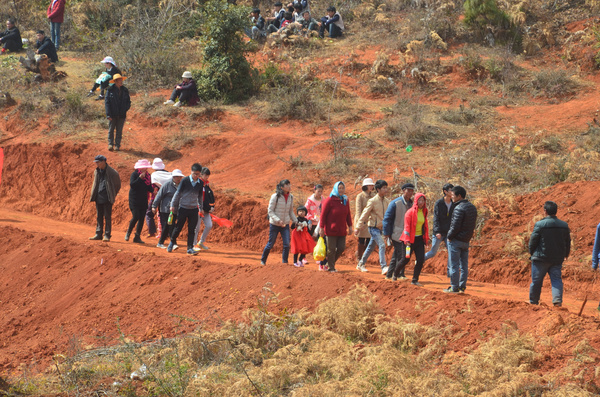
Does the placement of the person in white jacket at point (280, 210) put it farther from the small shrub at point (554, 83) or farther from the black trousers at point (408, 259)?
the small shrub at point (554, 83)

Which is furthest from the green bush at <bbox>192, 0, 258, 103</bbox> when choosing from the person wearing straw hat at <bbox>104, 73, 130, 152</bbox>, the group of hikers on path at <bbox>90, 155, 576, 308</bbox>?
the group of hikers on path at <bbox>90, 155, 576, 308</bbox>

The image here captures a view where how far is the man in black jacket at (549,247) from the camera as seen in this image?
843 cm

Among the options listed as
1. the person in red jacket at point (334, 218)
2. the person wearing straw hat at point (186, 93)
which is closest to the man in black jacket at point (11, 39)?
the person wearing straw hat at point (186, 93)

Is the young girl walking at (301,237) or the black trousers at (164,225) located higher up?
the young girl walking at (301,237)

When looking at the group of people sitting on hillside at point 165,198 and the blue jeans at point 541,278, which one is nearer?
the blue jeans at point 541,278

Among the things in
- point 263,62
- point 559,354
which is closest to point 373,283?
point 559,354

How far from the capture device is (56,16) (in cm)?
2523

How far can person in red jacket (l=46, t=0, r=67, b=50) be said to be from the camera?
979 inches

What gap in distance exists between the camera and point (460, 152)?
15.7m

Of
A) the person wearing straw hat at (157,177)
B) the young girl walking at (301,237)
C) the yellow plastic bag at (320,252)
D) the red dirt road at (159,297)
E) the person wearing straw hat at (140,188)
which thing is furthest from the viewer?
the person wearing straw hat at (157,177)

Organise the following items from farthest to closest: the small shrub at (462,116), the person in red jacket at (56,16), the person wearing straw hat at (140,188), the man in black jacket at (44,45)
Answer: the person in red jacket at (56,16) → the man in black jacket at (44,45) → the small shrub at (462,116) → the person wearing straw hat at (140,188)

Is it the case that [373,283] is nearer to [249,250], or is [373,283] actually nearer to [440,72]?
[249,250]

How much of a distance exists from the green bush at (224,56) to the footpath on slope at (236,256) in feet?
22.8

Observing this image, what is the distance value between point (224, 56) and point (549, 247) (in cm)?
1426
